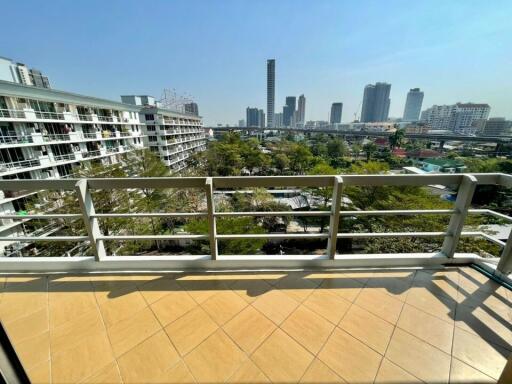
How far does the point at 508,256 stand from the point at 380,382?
1631mm

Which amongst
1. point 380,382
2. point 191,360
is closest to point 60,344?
point 191,360

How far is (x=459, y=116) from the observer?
73875 millimetres

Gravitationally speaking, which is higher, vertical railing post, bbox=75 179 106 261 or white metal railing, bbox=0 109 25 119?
white metal railing, bbox=0 109 25 119

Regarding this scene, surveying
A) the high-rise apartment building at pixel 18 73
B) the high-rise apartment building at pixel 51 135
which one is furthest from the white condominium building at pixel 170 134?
the high-rise apartment building at pixel 18 73

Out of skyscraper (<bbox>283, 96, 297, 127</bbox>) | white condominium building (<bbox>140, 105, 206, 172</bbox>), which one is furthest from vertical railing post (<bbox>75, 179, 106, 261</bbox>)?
skyscraper (<bbox>283, 96, 297, 127</bbox>)

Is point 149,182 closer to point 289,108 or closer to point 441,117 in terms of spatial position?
point 441,117

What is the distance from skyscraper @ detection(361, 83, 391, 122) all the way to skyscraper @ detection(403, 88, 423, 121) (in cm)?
1816

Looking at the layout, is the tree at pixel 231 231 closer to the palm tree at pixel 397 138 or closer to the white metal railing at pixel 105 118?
the white metal railing at pixel 105 118

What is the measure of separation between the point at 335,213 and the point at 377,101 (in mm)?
131303

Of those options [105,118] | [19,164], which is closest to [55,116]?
[19,164]

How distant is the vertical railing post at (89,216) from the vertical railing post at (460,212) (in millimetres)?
3090

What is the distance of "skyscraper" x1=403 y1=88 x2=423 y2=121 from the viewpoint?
116 metres

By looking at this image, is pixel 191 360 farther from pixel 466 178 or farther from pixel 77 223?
pixel 77 223

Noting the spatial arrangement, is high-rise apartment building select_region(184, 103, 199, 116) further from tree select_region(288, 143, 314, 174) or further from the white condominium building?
tree select_region(288, 143, 314, 174)
